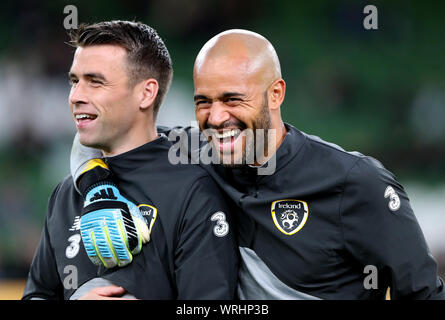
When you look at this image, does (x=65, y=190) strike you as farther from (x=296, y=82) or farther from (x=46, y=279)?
(x=296, y=82)

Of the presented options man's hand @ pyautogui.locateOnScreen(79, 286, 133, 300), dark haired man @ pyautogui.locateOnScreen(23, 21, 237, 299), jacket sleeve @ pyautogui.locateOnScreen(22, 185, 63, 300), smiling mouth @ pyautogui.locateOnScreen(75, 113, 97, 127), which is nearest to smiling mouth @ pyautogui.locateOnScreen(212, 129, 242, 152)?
dark haired man @ pyautogui.locateOnScreen(23, 21, 237, 299)

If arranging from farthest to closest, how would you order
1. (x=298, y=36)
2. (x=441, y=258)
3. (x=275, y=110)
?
1. (x=298, y=36)
2. (x=441, y=258)
3. (x=275, y=110)

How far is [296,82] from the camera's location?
5.66 metres

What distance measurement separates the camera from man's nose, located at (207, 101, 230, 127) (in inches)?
78.5

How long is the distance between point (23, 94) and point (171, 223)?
3776mm

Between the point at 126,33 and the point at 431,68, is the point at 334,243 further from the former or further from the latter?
the point at 431,68

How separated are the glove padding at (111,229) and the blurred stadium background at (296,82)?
10.5 feet

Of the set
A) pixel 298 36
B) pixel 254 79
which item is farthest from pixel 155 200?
pixel 298 36

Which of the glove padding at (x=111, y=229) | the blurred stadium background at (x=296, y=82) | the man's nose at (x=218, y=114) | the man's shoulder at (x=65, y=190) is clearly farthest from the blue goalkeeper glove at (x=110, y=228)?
the blurred stadium background at (x=296, y=82)

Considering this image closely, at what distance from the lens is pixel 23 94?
543 centimetres

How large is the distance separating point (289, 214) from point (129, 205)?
1.59 ft

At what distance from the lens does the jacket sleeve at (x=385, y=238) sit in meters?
1.95

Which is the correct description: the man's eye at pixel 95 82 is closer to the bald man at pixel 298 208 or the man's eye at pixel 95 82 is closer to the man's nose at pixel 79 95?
the man's nose at pixel 79 95
